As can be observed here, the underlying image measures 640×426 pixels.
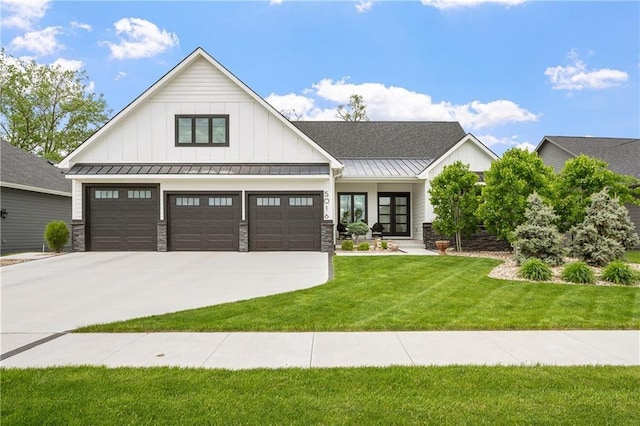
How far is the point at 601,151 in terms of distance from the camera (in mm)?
23172

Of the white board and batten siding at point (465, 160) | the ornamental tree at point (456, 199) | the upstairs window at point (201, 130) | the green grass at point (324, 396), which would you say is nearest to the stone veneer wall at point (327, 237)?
the ornamental tree at point (456, 199)

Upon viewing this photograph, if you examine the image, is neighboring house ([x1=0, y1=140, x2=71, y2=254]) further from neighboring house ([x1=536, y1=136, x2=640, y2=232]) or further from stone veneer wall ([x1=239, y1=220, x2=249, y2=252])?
neighboring house ([x1=536, y1=136, x2=640, y2=232])

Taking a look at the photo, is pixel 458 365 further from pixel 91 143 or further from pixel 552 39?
pixel 552 39

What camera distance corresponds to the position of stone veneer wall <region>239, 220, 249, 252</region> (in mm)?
16156

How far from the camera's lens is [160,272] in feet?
38.0

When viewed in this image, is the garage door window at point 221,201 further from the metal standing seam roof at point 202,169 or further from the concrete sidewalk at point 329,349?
the concrete sidewalk at point 329,349

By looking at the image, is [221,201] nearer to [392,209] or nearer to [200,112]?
[200,112]

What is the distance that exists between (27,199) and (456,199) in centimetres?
2023

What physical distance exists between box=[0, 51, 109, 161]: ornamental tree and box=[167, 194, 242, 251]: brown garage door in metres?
25.4

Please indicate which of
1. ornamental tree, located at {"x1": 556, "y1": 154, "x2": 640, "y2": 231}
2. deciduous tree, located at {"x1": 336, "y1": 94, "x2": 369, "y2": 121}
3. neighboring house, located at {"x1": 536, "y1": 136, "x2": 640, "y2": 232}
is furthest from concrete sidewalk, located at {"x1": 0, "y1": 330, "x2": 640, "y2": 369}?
deciduous tree, located at {"x1": 336, "y1": 94, "x2": 369, "y2": 121}

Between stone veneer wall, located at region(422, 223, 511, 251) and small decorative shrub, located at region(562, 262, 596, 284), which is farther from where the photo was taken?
stone veneer wall, located at region(422, 223, 511, 251)

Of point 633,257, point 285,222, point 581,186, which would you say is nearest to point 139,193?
point 285,222

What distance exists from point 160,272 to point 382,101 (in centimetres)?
3137

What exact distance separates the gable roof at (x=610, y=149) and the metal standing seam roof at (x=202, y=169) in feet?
51.1
